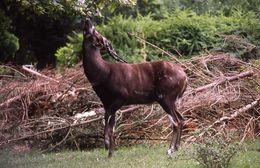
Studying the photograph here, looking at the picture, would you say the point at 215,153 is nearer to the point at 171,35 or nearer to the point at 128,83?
the point at 128,83

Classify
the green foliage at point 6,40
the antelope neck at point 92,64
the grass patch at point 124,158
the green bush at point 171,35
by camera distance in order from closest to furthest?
the grass patch at point 124,158, the antelope neck at point 92,64, the green foliage at point 6,40, the green bush at point 171,35

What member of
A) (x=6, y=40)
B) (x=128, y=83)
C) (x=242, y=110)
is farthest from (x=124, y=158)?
(x=6, y=40)

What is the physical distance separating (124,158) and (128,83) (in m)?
1.31

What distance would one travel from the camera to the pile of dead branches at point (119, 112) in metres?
11.8

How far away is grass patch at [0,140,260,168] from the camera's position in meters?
9.25

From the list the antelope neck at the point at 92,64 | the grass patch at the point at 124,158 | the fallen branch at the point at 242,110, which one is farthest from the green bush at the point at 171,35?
the antelope neck at the point at 92,64

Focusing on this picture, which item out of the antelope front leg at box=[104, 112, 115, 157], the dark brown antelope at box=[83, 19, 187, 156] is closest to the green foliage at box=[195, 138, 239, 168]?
the dark brown antelope at box=[83, 19, 187, 156]

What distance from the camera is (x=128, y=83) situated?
10.4 meters

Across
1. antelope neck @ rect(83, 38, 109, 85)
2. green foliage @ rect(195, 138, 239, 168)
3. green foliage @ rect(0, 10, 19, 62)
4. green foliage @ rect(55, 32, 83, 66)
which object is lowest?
green foliage @ rect(55, 32, 83, 66)

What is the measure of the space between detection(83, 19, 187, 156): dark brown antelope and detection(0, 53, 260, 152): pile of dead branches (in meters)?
1.14

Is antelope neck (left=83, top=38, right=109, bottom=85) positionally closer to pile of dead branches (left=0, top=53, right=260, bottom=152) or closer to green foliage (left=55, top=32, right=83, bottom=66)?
pile of dead branches (left=0, top=53, right=260, bottom=152)

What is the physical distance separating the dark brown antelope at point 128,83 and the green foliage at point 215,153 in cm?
164

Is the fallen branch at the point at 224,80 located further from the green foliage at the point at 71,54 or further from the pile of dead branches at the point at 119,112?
the green foliage at the point at 71,54

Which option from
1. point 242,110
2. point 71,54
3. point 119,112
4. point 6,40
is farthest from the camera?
point 71,54
